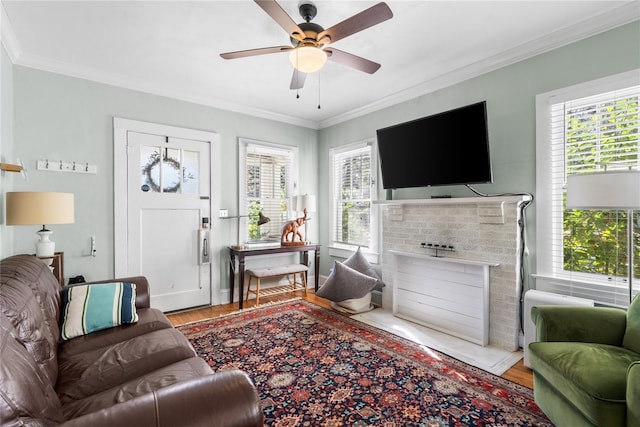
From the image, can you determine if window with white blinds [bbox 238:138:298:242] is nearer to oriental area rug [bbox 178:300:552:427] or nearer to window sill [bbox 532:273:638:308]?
oriental area rug [bbox 178:300:552:427]

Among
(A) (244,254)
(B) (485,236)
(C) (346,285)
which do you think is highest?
(B) (485,236)

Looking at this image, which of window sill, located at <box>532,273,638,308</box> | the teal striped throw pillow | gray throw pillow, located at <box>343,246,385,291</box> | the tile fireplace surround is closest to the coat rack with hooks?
the teal striped throw pillow

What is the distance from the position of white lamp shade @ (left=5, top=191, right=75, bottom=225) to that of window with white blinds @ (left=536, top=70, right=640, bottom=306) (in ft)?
12.6

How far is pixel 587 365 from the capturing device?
148 centimetres

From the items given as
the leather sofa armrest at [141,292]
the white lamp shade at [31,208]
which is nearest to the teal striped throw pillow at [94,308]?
the leather sofa armrest at [141,292]

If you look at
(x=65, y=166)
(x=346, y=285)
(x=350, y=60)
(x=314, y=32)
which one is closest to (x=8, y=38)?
(x=65, y=166)

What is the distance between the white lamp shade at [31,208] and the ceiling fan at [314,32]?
1702 millimetres

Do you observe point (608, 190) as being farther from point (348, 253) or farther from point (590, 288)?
point (348, 253)

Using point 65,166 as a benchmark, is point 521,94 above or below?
above

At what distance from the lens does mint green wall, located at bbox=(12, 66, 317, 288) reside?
9.25 feet

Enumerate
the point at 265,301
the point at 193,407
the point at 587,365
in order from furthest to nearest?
1. the point at 265,301
2. the point at 587,365
3. the point at 193,407

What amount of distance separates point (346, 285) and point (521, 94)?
247cm

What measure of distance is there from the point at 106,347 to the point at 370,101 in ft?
12.0

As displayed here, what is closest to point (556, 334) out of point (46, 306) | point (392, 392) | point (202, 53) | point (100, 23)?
point (392, 392)
